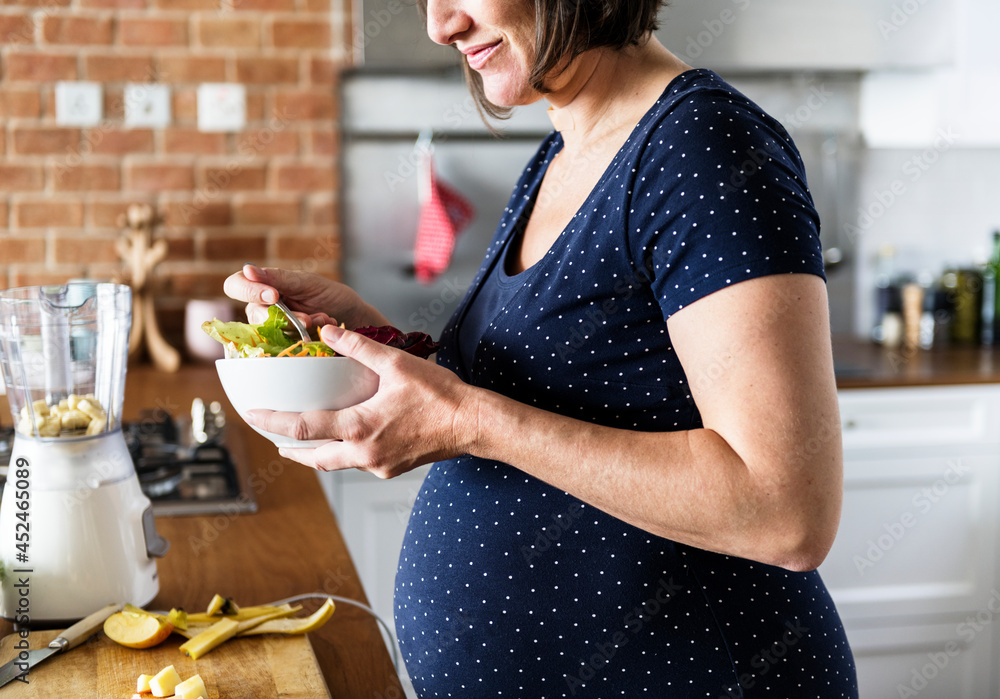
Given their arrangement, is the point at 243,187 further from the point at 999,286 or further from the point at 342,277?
the point at 999,286

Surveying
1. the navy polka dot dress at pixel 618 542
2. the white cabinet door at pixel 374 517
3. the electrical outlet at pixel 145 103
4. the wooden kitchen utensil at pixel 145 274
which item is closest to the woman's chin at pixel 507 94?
the navy polka dot dress at pixel 618 542

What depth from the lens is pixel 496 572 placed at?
0.83 metres

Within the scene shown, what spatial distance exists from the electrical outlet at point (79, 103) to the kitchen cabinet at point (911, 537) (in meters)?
1.12

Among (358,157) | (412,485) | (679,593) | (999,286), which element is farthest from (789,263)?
(999,286)

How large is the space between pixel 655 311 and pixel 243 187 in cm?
182

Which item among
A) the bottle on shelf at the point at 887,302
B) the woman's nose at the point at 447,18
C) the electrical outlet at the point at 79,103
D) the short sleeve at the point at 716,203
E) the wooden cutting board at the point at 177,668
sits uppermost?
the electrical outlet at the point at 79,103

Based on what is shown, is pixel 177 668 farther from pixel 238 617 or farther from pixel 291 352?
pixel 291 352

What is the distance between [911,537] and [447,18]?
1802 mm

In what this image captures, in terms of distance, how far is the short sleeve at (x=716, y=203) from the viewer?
65 cm

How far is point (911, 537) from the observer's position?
7.05 feet

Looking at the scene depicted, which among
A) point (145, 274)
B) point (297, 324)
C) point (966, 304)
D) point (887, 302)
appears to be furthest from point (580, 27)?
point (966, 304)

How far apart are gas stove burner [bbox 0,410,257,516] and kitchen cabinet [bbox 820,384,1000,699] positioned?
54.2 inches

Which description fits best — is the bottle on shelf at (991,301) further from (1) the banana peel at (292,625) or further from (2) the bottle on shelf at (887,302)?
(1) the banana peel at (292,625)

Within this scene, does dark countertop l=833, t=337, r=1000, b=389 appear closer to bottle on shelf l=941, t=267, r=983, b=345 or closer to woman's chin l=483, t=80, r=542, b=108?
bottle on shelf l=941, t=267, r=983, b=345
